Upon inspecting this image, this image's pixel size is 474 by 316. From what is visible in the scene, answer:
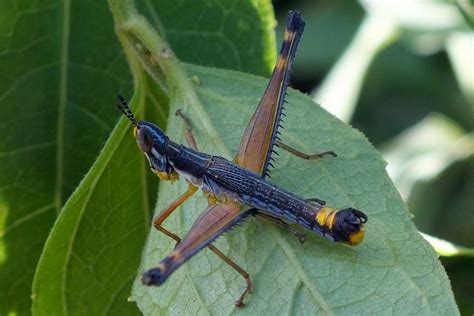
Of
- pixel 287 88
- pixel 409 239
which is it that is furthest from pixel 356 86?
pixel 409 239

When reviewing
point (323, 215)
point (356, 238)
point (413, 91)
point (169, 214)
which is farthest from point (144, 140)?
point (413, 91)

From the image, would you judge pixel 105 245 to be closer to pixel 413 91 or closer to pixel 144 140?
pixel 144 140

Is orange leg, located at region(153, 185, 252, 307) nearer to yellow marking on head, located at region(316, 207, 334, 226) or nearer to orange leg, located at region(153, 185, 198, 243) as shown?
orange leg, located at region(153, 185, 198, 243)

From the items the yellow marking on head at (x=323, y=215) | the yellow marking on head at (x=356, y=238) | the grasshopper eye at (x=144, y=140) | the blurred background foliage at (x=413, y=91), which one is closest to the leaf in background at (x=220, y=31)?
the grasshopper eye at (x=144, y=140)

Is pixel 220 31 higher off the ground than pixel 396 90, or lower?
lower

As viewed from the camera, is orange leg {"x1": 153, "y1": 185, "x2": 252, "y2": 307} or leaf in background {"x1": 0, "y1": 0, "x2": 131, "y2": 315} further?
leaf in background {"x1": 0, "y1": 0, "x2": 131, "y2": 315}

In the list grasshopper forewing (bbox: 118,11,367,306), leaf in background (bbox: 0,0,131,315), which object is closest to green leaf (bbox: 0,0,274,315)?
leaf in background (bbox: 0,0,131,315)
